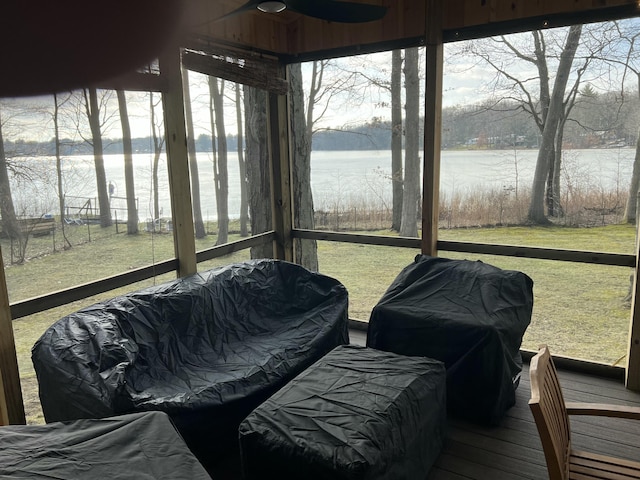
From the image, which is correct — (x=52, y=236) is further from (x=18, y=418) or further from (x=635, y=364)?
(x=635, y=364)

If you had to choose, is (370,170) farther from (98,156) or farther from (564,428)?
(564,428)

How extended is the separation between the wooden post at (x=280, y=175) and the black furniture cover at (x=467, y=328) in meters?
1.71

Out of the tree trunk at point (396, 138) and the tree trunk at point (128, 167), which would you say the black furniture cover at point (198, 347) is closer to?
the tree trunk at point (128, 167)

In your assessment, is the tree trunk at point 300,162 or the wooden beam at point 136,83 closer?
the wooden beam at point 136,83

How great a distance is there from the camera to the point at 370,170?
4664 millimetres

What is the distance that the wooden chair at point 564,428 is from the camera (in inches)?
55.4

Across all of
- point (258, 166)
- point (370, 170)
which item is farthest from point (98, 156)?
point (370, 170)

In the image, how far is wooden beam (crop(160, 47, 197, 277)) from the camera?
3.28 meters

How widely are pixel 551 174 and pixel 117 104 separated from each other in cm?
318

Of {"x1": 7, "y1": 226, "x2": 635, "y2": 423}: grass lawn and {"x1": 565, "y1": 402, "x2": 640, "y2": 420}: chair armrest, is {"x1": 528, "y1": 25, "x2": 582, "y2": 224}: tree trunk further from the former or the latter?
{"x1": 565, "y1": 402, "x2": 640, "y2": 420}: chair armrest

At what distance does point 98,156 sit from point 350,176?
2.47 metres

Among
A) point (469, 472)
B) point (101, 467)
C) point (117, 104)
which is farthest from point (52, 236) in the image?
point (469, 472)

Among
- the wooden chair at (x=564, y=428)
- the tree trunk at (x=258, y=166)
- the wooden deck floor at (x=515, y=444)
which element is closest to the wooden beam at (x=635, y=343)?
the wooden deck floor at (x=515, y=444)

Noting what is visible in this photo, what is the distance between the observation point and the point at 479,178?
4.05m
